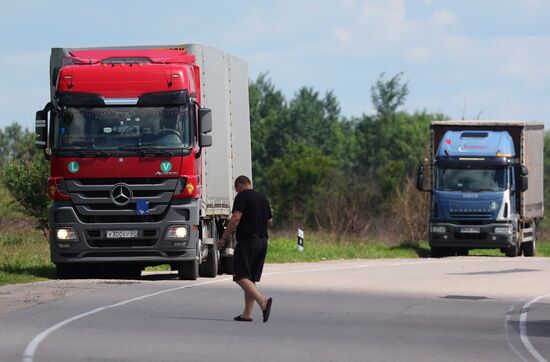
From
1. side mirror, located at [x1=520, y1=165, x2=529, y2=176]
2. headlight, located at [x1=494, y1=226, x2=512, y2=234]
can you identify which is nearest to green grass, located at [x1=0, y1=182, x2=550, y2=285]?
headlight, located at [x1=494, y1=226, x2=512, y2=234]

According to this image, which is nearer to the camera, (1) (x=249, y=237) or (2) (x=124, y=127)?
(1) (x=249, y=237)

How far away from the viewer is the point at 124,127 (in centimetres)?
2345

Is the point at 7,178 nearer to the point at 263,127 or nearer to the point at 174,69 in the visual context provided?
the point at 174,69

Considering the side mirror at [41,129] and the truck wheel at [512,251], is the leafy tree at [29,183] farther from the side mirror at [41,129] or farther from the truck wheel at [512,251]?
the side mirror at [41,129]

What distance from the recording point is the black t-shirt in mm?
16219

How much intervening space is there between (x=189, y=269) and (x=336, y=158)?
13050 centimetres

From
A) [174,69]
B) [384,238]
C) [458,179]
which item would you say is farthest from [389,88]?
→ [174,69]

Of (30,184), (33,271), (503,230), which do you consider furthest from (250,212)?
(30,184)

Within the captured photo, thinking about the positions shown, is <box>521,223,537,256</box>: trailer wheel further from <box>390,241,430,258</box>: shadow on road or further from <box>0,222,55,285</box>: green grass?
<box>0,222,55,285</box>: green grass

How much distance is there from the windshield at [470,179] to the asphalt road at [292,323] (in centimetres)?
1518

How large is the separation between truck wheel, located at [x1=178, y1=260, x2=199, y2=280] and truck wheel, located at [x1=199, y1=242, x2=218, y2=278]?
1.05 metres

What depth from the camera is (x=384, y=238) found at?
172 feet

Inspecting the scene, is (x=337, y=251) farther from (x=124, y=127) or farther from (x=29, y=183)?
(x=124, y=127)

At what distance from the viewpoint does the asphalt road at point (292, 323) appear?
1311 centimetres
